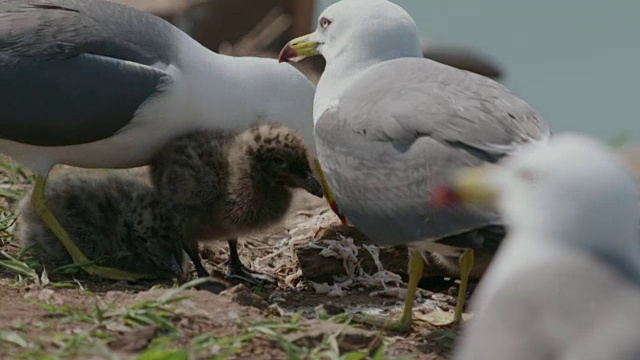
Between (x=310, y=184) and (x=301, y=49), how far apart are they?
802 millimetres

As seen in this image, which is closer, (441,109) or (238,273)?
(441,109)

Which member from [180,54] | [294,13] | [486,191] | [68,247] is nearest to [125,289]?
[68,247]

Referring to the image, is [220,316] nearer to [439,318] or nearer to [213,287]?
[213,287]

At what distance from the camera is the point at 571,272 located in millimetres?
3615

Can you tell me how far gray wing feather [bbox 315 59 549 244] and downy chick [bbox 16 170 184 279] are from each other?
1338mm

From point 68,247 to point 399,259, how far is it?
6.01 feet

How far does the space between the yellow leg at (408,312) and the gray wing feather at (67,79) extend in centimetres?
171

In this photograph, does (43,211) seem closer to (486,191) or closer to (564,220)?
(486,191)

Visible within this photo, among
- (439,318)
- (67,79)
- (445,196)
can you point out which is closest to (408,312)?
(439,318)

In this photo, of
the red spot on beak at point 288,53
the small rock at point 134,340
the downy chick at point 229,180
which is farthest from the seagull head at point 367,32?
the small rock at point 134,340

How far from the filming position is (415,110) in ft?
19.6

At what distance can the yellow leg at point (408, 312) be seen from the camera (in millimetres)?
6570

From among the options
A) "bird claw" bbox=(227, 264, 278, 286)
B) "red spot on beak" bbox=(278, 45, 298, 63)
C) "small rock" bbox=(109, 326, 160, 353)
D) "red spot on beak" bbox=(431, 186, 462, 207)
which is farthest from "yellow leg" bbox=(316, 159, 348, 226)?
"small rock" bbox=(109, 326, 160, 353)

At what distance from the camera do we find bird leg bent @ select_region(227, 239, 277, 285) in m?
7.50
